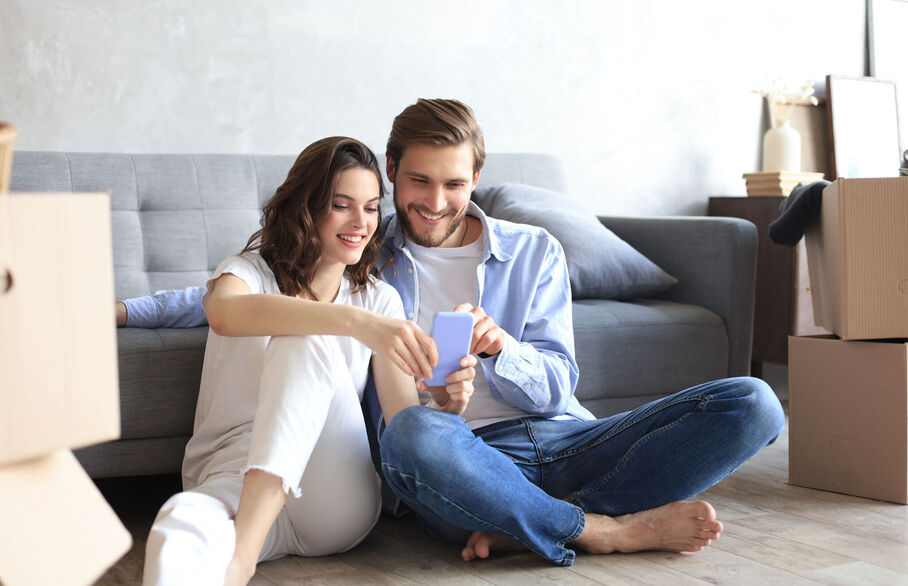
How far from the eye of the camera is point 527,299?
1.78 m

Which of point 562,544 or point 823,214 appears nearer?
point 562,544

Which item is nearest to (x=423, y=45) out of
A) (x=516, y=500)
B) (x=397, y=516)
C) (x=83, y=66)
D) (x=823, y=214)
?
(x=83, y=66)

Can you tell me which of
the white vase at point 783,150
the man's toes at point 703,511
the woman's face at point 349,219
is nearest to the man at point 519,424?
the man's toes at point 703,511

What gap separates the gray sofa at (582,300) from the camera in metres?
2.26

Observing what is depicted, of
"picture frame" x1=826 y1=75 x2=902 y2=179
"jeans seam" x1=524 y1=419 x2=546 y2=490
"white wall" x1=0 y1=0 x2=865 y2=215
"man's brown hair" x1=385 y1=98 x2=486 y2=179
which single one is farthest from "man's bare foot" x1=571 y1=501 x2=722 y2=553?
"picture frame" x1=826 y1=75 x2=902 y2=179

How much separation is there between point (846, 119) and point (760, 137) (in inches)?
13.8

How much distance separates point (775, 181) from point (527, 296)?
2.02 metres

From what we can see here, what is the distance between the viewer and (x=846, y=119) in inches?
153

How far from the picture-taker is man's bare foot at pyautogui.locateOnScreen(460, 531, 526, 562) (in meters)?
1.62

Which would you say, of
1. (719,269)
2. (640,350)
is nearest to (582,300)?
(640,350)

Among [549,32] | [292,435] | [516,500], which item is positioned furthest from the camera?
[549,32]

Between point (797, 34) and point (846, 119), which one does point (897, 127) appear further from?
point (797, 34)

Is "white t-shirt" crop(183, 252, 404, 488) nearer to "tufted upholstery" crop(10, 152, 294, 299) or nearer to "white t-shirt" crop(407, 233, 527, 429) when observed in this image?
"white t-shirt" crop(407, 233, 527, 429)

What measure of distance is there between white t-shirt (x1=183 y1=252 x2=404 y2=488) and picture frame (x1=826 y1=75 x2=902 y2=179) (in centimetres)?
277
